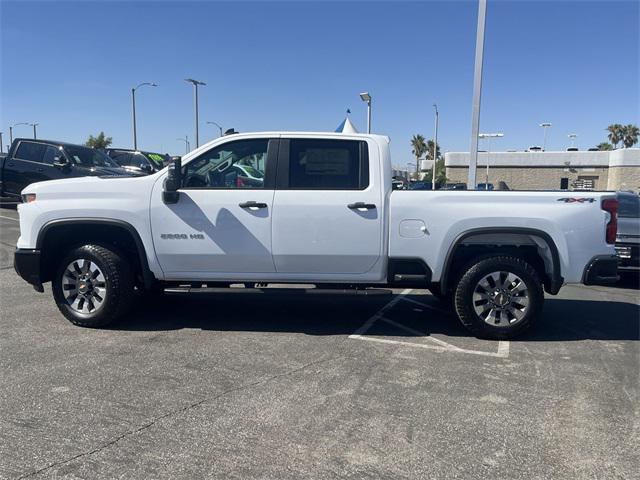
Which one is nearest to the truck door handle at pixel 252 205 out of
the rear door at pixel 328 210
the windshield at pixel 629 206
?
the rear door at pixel 328 210

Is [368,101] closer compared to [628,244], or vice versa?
[628,244]

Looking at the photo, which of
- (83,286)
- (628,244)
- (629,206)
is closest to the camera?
(83,286)

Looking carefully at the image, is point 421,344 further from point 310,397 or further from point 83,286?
point 83,286

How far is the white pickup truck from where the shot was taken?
5.11 m

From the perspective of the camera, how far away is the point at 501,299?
5230 mm

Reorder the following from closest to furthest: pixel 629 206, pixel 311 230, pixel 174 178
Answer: pixel 174 178
pixel 311 230
pixel 629 206

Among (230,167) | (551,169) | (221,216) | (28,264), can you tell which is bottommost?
(28,264)

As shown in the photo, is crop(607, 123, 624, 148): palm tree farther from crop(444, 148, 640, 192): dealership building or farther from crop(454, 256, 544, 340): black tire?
crop(454, 256, 544, 340): black tire

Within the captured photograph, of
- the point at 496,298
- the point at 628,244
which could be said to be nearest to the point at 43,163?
the point at 496,298

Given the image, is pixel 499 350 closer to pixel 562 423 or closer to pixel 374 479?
pixel 562 423

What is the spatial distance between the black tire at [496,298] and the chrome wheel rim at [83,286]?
147 inches

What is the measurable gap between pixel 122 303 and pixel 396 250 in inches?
115

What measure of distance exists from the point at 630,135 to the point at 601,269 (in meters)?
78.5

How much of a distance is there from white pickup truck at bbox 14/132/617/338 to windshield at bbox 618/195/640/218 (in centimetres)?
413
